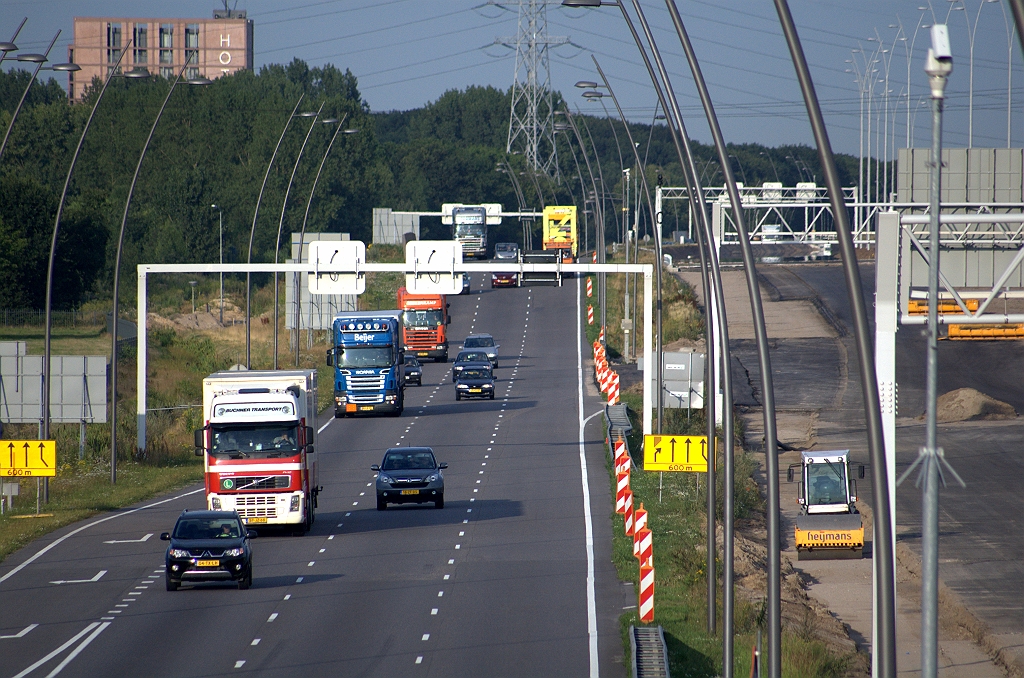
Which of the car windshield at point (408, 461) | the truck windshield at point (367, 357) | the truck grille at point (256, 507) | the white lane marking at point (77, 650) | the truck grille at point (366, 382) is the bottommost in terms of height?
the white lane marking at point (77, 650)

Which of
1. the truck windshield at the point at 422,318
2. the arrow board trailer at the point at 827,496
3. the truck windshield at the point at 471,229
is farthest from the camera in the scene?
the truck windshield at the point at 471,229

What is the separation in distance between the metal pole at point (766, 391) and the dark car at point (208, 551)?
12979 millimetres

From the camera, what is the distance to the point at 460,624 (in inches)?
906

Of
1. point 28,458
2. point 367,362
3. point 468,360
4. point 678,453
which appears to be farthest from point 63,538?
point 468,360

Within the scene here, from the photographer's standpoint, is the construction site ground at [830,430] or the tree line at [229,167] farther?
the tree line at [229,167]

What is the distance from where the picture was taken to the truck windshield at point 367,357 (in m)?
53.9

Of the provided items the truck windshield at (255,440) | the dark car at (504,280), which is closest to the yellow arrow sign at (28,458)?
the truck windshield at (255,440)

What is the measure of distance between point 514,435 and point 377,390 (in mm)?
7095

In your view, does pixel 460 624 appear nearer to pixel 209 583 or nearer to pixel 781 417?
pixel 209 583

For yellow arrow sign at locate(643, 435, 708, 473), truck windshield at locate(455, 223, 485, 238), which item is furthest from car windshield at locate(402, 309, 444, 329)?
yellow arrow sign at locate(643, 435, 708, 473)

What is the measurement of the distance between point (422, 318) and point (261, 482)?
4096cm

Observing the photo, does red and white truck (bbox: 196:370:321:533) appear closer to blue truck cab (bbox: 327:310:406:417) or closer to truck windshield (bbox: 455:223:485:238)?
blue truck cab (bbox: 327:310:406:417)

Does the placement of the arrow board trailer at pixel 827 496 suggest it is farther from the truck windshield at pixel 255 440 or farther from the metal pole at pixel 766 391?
the metal pole at pixel 766 391

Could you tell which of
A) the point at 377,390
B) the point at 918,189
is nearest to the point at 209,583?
the point at 918,189
